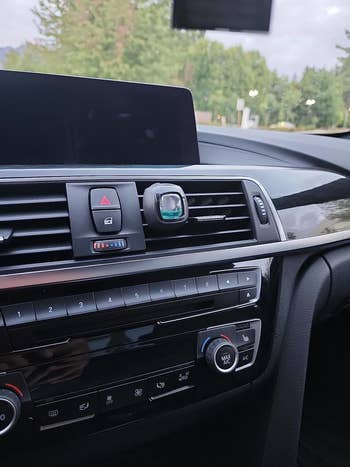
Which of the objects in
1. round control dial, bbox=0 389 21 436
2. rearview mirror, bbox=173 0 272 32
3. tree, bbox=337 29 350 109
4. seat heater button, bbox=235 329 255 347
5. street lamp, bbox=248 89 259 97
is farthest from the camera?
street lamp, bbox=248 89 259 97

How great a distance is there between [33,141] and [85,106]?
0.64 ft

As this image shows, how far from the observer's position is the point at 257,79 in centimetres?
243

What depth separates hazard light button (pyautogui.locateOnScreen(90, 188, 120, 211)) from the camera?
984 mm

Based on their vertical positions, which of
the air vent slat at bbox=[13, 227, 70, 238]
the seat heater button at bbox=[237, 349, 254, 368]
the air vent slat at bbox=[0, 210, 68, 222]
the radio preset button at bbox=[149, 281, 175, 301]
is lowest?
the seat heater button at bbox=[237, 349, 254, 368]

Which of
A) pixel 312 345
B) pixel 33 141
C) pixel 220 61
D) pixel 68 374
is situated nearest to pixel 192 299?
pixel 68 374

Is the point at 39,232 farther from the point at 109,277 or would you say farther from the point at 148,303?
the point at 148,303

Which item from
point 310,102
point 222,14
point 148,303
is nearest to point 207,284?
point 148,303

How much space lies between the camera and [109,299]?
0.97m

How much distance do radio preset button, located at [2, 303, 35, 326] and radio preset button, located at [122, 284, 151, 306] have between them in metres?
0.20

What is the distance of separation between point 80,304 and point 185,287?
255mm

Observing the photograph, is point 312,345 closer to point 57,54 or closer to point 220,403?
point 220,403

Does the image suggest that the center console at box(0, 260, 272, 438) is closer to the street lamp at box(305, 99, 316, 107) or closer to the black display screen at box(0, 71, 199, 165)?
the black display screen at box(0, 71, 199, 165)

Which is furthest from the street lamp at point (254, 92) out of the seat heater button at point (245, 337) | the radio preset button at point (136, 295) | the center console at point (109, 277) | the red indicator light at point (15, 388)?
the red indicator light at point (15, 388)

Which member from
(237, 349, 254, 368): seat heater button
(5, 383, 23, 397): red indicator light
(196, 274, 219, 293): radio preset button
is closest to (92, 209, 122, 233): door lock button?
(196, 274, 219, 293): radio preset button
